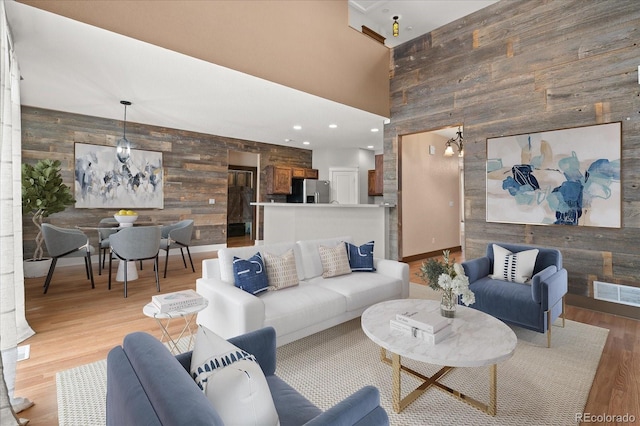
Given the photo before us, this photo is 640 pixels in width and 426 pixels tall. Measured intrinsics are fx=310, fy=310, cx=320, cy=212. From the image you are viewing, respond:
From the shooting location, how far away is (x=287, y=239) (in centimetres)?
550

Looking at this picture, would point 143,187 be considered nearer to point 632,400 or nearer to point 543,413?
point 543,413

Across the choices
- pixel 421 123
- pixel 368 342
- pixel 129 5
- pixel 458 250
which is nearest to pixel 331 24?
pixel 421 123

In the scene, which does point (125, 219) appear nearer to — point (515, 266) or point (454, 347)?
point (454, 347)

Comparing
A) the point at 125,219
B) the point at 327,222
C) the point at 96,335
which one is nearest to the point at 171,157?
the point at 125,219

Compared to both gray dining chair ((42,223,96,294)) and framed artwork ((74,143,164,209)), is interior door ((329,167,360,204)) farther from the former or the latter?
gray dining chair ((42,223,96,294))

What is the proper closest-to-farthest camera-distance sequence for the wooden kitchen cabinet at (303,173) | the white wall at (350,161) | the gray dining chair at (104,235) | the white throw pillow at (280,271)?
the white throw pillow at (280,271) < the gray dining chair at (104,235) < the wooden kitchen cabinet at (303,173) < the white wall at (350,161)

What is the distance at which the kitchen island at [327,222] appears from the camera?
213 inches

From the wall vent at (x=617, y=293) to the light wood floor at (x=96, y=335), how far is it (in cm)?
20

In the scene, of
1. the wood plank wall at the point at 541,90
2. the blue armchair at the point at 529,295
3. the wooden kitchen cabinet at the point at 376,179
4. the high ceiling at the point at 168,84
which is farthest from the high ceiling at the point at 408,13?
the blue armchair at the point at 529,295

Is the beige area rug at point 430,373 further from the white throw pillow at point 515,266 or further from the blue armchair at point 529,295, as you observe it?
the white throw pillow at point 515,266

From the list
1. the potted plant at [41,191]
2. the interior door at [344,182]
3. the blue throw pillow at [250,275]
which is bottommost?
the blue throw pillow at [250,275]

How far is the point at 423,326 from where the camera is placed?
A: 186 centimetres

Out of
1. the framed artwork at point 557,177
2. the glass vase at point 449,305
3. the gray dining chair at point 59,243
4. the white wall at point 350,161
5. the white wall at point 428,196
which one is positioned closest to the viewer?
the glass vase at point 449,305

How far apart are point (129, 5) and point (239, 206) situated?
255 inches
